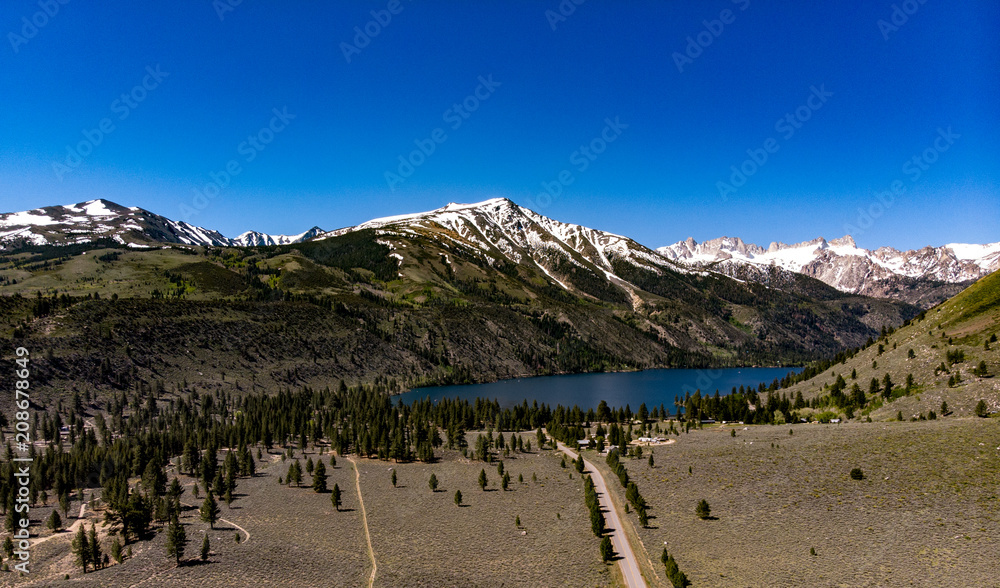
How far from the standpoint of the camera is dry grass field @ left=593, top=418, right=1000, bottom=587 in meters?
42.5

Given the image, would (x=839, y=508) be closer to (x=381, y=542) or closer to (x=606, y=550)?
(x=606, y=550)

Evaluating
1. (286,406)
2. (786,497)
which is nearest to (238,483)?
(286,406)

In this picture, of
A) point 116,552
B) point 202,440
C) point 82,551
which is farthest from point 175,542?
point 202,440

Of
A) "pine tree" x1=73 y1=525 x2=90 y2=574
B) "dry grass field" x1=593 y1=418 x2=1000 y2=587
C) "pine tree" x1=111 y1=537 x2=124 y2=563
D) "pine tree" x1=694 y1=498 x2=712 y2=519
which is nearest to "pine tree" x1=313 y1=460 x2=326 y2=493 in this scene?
"pine tree" x1=111 y1=537 x2=124 y2=563

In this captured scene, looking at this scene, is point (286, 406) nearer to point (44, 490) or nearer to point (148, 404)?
point (148, 404)

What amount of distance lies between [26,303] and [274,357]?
254 feet

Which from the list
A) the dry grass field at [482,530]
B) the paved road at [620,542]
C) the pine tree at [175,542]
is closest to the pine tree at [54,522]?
the pine tree at [175,542]

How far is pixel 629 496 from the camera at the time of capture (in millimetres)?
61750

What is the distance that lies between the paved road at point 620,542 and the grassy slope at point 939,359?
2251 inches

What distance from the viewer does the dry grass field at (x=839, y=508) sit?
4247 cm

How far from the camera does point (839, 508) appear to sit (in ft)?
179

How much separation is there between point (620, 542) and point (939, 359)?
287 ft

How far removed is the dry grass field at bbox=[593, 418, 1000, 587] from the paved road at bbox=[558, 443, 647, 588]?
184cm

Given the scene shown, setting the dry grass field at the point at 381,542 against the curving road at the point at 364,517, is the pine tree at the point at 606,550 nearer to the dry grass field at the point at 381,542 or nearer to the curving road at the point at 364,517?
the dry grass field at the point at 381,542
